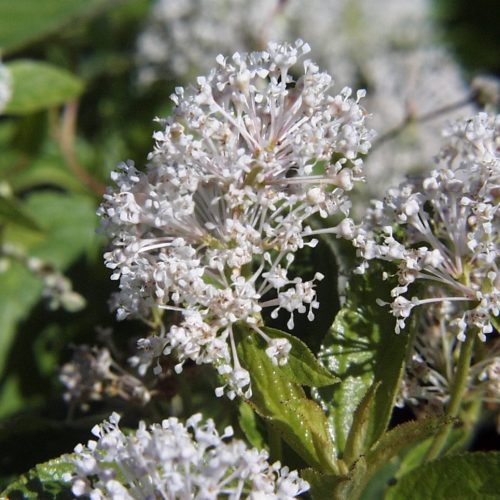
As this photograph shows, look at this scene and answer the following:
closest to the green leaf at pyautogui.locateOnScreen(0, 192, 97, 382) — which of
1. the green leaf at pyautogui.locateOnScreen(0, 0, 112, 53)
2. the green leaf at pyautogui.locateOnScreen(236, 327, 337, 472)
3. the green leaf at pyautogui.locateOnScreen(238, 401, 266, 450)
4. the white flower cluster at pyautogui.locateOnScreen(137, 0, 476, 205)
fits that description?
the green leaf at pyautogui.locateOnScreen(0, 0, 112, 53)

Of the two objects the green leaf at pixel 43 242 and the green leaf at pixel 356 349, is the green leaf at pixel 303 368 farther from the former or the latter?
the green leaf at pixel 43 242

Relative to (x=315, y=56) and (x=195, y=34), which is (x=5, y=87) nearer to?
(x=195, y=34)

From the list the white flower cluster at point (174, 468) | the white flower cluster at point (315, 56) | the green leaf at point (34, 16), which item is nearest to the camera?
the white flower cluster at point (174, 468)

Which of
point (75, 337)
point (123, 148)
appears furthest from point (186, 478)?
point (123, 148)

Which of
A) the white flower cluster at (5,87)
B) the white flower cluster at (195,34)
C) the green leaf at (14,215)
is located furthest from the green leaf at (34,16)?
the green leaf at (14,215)

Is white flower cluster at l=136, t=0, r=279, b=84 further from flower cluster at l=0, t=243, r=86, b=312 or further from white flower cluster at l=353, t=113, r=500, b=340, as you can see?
white flower cluster at l=353, t=113, r=500, b=340

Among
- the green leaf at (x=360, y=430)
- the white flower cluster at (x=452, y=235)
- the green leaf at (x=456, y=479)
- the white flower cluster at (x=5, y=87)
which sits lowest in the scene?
the green leaf at (x=456, y=479)

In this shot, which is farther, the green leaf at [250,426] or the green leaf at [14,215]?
the green leaf at [14,215]
